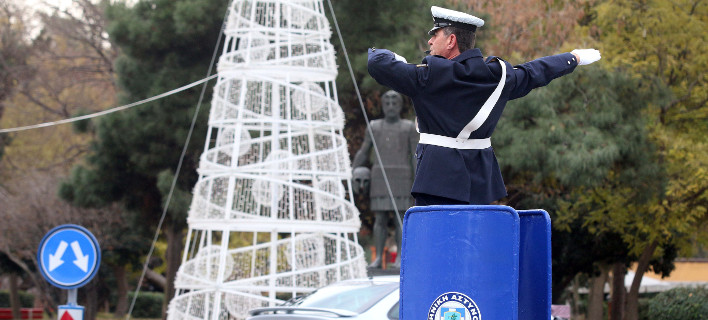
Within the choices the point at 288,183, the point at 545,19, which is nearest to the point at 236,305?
the point at 288,183

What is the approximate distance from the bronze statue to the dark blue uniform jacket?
9.52m

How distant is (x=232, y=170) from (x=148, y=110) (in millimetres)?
10070

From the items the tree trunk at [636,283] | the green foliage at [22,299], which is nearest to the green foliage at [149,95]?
the tree trunk at [636,283]

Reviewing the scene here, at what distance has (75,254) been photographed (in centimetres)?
984

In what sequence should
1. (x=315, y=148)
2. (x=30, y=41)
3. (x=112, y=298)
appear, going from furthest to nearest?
(x=112, y=298) < (x=30, y=41) < (x=315, y=148)

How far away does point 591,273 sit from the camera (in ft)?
87.7

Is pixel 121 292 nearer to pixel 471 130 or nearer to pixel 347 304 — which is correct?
pixel 347 304

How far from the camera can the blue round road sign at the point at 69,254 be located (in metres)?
9.74

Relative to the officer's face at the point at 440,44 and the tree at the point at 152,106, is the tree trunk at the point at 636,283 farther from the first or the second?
the officer's face at the point at 440,44

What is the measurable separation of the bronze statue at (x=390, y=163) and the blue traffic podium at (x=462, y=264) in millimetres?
9947

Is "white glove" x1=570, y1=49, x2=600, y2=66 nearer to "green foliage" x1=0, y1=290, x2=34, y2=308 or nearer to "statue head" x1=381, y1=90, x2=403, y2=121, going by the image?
"statue head" x1=381, y1=90, x2=403, y2=121

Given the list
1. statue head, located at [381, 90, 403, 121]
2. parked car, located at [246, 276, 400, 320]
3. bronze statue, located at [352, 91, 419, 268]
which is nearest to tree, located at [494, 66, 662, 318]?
bronze statue, located at [352, 91, 419, 268]

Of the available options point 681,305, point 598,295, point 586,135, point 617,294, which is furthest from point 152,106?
point 598,295

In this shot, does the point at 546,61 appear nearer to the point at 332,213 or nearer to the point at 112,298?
the point at 332,213
